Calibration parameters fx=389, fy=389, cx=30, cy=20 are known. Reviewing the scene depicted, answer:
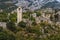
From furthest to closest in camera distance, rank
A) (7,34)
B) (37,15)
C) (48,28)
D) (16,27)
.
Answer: (37,15) → (48,28) → (16,27) → (7,34)

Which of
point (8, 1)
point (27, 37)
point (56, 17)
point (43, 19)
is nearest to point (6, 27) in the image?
point (27, 37)

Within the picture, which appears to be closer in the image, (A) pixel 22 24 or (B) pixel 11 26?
(B) pixel 11 26

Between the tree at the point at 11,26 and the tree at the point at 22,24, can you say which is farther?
the tree at the point at 22,24

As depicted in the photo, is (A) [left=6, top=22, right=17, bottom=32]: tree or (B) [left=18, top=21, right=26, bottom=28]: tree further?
(B) [left=18, top=21, right=26, bottom=28]: tree

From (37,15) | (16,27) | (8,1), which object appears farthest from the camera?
(8,1)

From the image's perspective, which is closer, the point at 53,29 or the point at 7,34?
the point at 7,34

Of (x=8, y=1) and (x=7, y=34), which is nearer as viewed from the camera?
(x=7, y=34)

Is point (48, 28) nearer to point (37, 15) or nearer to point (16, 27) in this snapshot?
point (16, 27)

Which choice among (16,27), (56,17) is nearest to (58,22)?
(56,17)

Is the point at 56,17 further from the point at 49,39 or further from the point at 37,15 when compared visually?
the point at 49,39
